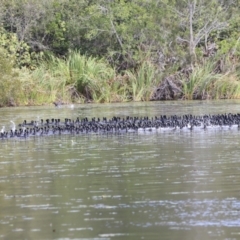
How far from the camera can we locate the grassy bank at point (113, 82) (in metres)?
47.1

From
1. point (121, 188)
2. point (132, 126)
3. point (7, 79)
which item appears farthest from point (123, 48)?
point (121, 188)

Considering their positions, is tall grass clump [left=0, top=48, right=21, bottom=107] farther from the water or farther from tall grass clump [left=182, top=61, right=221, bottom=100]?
the water

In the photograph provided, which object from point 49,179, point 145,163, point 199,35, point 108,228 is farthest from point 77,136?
point 199,35

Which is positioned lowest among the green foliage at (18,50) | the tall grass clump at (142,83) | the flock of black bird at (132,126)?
the flock of black bird at (132,126)

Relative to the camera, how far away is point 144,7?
177 ft

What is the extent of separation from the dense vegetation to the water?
25.1m

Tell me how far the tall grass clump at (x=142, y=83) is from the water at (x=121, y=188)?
25.1 metres

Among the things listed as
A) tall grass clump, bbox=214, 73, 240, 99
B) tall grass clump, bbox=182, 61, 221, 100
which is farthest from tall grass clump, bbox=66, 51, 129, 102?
tall grass clump, bbox=214, 73, 240, 99

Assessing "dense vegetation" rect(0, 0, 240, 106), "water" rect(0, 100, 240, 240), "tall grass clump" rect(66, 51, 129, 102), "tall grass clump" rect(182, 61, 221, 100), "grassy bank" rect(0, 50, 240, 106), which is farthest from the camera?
"dense vegetation" rect(0, 0, 240, 106)

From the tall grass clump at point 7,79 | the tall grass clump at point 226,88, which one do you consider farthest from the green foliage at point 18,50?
the tall grass clump at point 226,88

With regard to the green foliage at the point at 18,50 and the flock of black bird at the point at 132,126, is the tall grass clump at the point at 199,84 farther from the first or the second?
the flock of black bird at the point at 132,126

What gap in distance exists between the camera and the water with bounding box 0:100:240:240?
10830 mm

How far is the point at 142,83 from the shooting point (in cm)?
4912

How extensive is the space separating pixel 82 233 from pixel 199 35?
42929 mm
